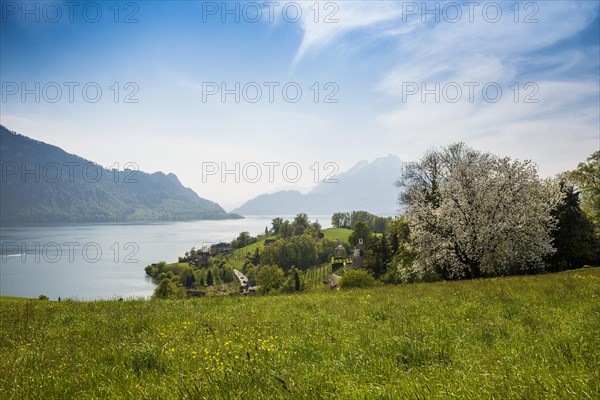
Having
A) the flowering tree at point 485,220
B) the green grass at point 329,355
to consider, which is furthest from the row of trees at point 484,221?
the green grass at point 329,355

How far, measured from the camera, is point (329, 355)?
6.38 meters

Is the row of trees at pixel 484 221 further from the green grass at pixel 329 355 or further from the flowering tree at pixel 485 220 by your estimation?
the green grass at pixel 329 355

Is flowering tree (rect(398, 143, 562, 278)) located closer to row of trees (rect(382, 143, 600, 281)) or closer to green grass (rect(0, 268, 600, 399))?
row of trees (rect(382, 143, 600, 281))

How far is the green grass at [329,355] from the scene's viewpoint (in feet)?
12.7

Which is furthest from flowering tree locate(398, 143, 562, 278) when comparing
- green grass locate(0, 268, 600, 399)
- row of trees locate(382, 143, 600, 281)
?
green grass locate(0, 268, 600, 399)

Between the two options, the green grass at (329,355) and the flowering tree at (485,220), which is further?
the flowering tree at (485,220)

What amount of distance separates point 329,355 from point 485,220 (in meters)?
31.1

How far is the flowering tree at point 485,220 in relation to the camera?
32.4 m

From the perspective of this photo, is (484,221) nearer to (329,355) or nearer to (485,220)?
(485,220)

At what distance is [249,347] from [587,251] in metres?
51.5

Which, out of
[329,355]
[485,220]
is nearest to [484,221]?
[485,220]

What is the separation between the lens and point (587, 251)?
41.6m

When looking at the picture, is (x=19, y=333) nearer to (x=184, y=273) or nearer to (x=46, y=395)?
(x=46, y=395)

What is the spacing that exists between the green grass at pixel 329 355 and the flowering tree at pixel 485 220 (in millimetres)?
21890
